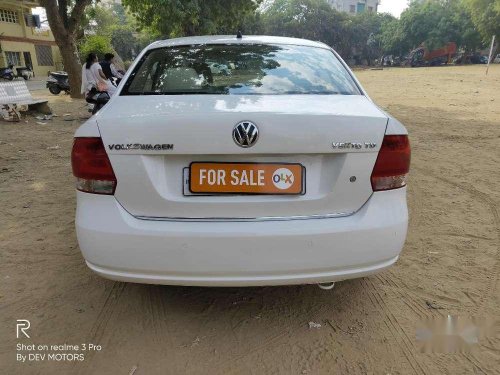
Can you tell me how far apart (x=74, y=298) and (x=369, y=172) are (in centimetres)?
192

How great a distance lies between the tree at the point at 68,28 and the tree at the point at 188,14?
2208 mm

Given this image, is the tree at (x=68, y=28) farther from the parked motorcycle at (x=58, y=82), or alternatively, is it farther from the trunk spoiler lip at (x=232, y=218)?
the trunk spoiler lip at (x=232, y=218)

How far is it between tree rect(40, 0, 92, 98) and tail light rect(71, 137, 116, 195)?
13.5 m

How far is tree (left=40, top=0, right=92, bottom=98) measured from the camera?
521 inches

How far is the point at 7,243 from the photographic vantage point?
329 cm

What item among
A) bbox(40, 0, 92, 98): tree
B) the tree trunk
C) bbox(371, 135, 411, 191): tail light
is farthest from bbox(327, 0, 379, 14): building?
bbox(371, 135, 411, 191): tail light

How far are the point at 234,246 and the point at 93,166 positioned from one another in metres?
0.79

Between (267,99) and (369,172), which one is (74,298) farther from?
(369,172)

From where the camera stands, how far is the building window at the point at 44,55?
37.6 metres

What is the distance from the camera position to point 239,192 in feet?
6.32

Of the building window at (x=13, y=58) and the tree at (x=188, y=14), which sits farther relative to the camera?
the building window at (x=13, y=58)

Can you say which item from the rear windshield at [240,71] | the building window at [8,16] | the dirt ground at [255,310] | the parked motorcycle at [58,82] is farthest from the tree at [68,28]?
the building window at [8,16]

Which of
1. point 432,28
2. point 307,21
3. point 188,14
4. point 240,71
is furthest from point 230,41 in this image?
point 432,28

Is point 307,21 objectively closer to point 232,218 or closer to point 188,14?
point 188,14
